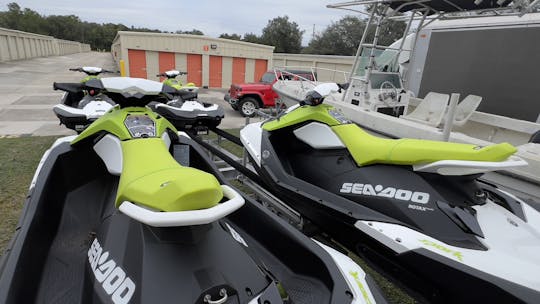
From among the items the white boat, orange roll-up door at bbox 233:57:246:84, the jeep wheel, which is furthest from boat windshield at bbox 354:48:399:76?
orange roll-up door at bbox 233:57:246:84

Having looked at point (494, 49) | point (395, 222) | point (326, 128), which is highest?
point (494, 49)

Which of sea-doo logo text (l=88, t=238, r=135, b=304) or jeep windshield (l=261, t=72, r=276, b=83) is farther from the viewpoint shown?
jeep windshield (l=261, t=72, r=276, b=83)

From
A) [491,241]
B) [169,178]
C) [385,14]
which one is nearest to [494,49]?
[385,14]

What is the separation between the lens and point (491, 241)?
1821 millimetres

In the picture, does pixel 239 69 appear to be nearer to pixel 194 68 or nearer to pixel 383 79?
pixel 194 68

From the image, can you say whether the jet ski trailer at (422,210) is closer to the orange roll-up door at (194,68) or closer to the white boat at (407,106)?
the white boat at (407,106)

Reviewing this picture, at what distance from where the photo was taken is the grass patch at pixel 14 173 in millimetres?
3105

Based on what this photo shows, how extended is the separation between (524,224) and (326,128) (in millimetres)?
1509

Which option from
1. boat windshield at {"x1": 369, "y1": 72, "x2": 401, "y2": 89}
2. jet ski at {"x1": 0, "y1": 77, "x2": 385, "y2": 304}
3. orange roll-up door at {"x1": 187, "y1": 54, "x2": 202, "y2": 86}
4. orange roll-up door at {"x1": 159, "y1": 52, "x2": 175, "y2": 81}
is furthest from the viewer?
orange roll-up door at {"x1": 187, "y1": 54, "x2": 202, "y2": 86}

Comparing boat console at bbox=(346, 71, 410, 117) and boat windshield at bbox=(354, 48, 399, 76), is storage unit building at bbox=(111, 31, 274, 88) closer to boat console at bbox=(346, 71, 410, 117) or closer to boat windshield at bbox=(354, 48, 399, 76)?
boat windshield at bbox=(354, 48, 399, 76)

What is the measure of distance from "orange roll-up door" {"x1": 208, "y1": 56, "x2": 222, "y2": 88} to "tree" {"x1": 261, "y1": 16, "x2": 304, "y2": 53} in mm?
32847

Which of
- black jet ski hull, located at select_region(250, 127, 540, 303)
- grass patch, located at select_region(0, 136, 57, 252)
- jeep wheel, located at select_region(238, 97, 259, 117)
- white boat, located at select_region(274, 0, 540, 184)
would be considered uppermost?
white boat, located at select_region(274, 0, 540, 184)

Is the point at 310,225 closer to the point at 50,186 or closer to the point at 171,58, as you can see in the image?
the point at 50,186

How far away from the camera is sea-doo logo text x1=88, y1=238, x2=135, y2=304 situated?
127 cm
